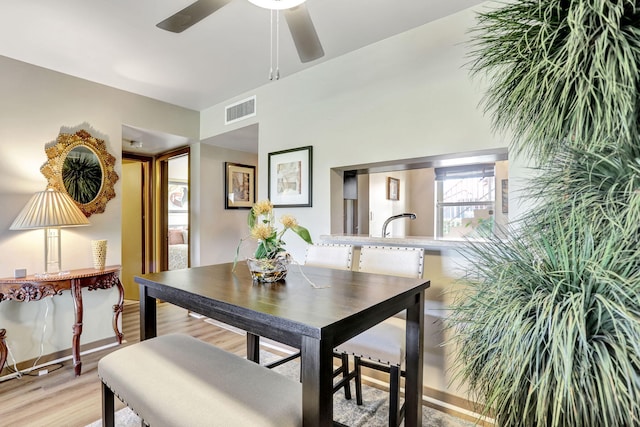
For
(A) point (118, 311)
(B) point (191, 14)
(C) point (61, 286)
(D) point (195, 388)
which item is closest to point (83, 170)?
(C) point (61, 286)

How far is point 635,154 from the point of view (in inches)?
31.7

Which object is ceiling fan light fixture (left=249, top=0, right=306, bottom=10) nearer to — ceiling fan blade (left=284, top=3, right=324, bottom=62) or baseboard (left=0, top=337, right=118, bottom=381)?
ceiling fan blade (left=284, top=3, right=324, bottom=62)

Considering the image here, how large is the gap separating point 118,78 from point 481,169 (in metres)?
4.05

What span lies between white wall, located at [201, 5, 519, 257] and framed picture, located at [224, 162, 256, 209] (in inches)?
49.1

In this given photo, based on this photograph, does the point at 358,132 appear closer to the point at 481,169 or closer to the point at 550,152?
the point at 550,152

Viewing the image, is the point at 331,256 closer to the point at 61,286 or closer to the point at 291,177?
the point at 291,177

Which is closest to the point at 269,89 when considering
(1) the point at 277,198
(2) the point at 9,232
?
(1) the point at 277,198

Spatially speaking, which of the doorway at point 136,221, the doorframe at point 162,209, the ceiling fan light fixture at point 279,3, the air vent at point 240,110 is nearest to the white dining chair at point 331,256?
the ceiling fan light fixture at point 279,3

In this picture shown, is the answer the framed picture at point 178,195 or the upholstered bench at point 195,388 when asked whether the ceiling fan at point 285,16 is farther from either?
the framed picture at point 178,195

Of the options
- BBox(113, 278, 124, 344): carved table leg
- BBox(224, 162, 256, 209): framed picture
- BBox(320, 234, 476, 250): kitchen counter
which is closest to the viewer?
BBox(320, 234, 476, 250): kitchen counter

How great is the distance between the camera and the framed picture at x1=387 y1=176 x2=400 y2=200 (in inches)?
169

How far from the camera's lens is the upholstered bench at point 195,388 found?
40.6 inches

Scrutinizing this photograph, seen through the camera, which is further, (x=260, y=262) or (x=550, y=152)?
(x=260, y=262)

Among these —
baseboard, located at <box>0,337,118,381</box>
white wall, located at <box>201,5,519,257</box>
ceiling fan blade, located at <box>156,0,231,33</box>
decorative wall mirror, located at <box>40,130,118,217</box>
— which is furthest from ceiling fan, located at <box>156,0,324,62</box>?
baseboard, located at <box>0,337,118,381</box>
